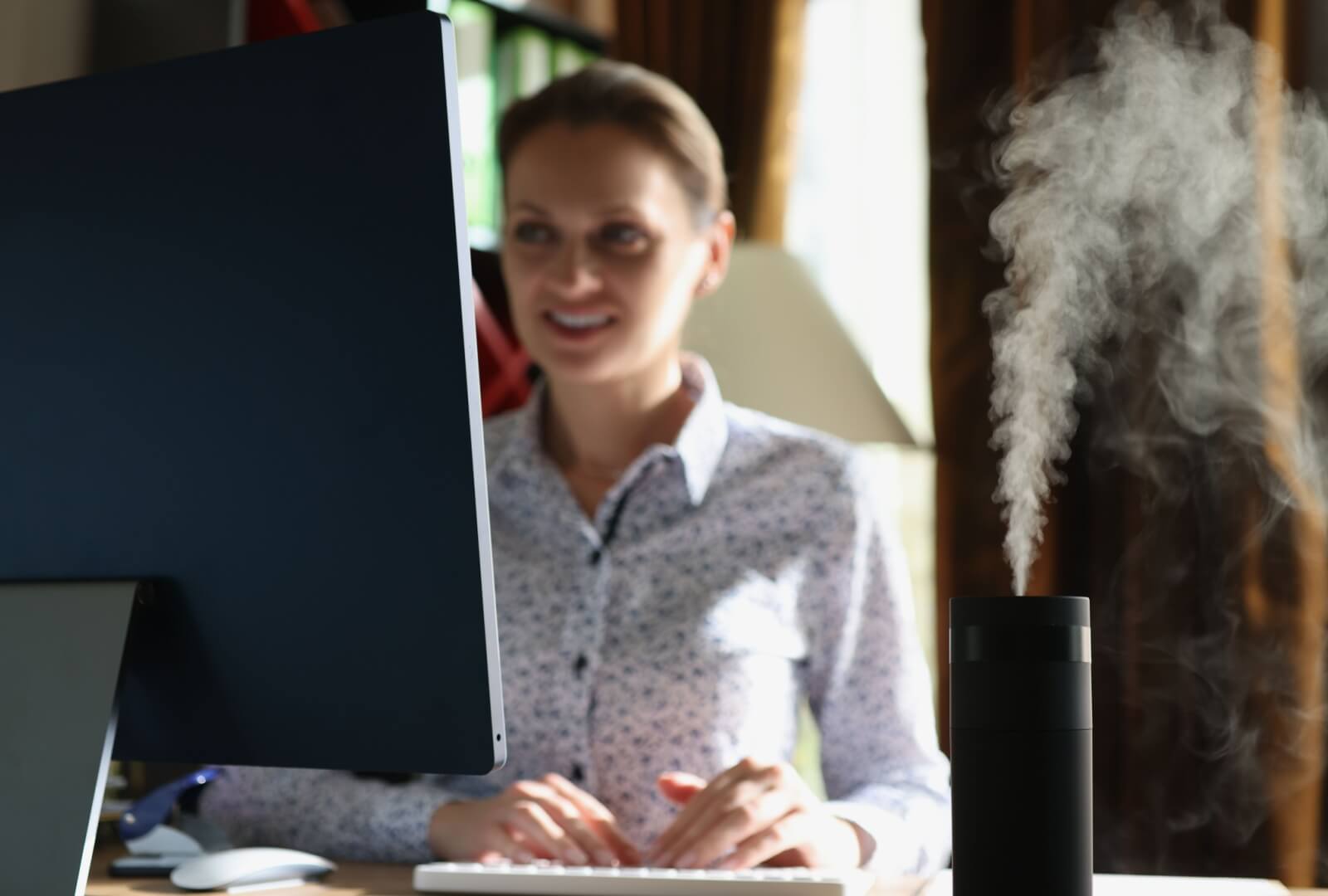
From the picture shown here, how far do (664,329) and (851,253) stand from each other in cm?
128

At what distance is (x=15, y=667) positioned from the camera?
2.40 feet

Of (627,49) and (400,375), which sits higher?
(627,49)

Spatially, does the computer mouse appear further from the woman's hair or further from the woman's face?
the woman's hair

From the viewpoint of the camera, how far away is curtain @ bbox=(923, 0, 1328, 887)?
239 centimetres

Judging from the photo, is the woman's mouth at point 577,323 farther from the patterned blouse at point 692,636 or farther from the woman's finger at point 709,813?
the woman's finger at point 709,813

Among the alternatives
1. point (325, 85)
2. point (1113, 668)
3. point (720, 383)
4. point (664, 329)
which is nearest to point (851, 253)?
point (720, 383)

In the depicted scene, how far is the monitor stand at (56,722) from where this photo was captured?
701 millimetres

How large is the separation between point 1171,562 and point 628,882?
73.6 inches

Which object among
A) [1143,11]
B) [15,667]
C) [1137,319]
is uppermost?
[1143,11]

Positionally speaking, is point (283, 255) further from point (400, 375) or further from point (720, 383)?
point (720, 383)

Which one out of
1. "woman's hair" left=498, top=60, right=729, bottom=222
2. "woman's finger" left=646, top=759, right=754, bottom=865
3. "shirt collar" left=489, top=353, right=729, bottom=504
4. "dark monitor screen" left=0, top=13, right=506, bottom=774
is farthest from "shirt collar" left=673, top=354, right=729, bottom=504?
"dark monitor screen" left=0, top=13, right=506, bottom=774

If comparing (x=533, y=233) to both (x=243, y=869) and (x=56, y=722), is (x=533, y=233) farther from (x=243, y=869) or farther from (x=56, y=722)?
(x=56, y=722)

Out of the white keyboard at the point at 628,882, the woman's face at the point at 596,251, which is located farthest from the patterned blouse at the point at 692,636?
the white keyboard at the point at 628,882

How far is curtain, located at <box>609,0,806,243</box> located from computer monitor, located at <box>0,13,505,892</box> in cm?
227
